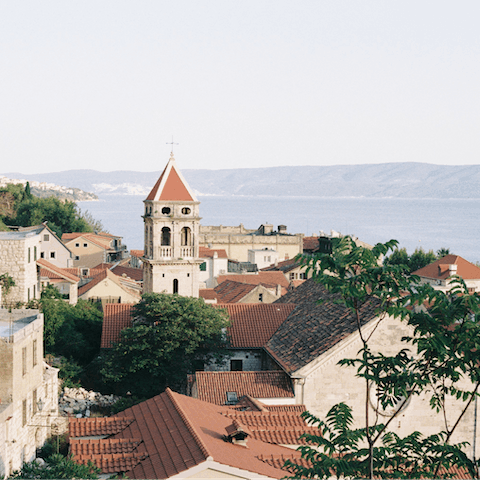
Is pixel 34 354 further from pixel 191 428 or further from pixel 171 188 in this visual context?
pixel 171 188

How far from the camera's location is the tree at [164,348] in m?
29.9

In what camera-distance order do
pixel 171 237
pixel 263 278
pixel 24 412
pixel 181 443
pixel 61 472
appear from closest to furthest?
pixel 61 472 < pixel 181 443 < pixel 24 412 < pixel 171 237 < pixel 263 278

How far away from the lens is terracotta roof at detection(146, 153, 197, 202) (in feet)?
127

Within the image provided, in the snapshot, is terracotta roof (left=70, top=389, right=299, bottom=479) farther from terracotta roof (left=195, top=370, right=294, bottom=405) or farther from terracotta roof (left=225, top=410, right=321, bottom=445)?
terracotta roof (left=195, top=370, right=294, bottom=405)

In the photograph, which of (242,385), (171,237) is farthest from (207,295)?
(242,385)

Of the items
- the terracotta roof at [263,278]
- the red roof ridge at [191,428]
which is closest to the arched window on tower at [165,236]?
the red roof ridge at [191,428]

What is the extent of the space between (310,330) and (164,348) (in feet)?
23.0

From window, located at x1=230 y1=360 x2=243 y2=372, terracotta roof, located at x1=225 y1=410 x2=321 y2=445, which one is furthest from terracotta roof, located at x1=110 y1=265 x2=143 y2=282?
terracotta roof, located at x1=225 y1=410 x2=321 y2=445

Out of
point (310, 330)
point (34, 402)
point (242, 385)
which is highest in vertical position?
point (310, 330)

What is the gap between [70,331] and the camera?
35.6 metres

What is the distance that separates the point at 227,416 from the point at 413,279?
11105 mm

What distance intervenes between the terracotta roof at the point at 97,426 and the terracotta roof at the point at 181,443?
0.26 m

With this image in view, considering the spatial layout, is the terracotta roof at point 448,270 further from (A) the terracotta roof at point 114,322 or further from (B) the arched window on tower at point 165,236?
(A) the terracotta roof at point 114,322

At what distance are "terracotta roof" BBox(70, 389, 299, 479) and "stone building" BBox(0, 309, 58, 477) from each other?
→ 2738mm
